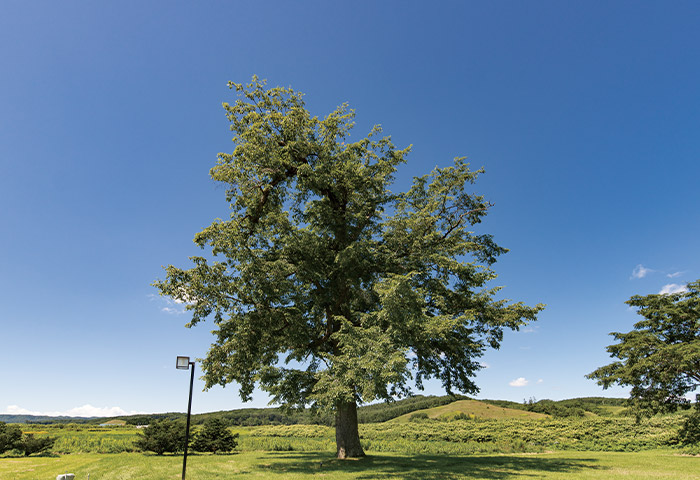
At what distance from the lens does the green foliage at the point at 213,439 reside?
25.0 metres

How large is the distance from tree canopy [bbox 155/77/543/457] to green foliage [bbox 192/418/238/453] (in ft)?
35.9

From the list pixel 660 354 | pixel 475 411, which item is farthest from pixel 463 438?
pixel 475 411

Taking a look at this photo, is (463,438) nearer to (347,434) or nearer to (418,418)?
(418,418)

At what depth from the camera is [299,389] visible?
1697cm

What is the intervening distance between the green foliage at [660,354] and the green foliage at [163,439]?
101 ft

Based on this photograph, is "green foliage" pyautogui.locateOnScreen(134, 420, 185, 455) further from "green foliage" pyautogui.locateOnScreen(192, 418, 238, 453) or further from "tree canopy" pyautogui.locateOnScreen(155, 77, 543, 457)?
"tree canopy" pyautogui.locateOnScreen(155, 77, 543, 457)

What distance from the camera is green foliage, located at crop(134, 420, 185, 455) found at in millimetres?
23078

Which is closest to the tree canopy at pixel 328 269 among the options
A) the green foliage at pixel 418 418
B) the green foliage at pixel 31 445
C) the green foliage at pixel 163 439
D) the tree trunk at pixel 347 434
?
the tree trunk at pixel 347 434

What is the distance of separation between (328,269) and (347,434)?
8.23 meters

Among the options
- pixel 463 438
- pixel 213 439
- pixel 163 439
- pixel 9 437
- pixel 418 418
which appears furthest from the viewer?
pixel 418 418

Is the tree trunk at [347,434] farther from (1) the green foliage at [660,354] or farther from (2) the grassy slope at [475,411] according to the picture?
(2) the grassy slope at [475,411]

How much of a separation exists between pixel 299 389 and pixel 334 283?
5.50 meters

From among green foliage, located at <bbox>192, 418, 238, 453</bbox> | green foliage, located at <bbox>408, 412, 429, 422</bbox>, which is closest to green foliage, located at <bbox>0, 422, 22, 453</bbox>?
green foliage, located at <bbox>192, 418, 238, 453</bbox>

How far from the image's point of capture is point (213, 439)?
25.2 m
